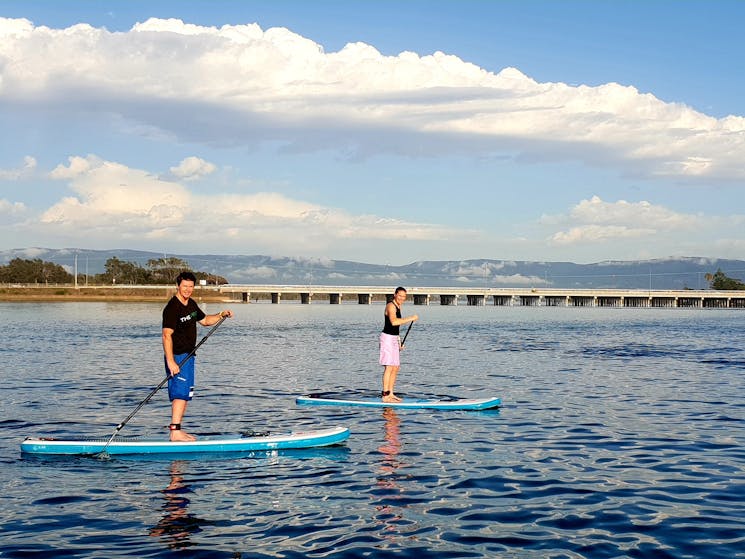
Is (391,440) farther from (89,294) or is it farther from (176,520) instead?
(89,294)

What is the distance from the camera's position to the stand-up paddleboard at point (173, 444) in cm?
1485

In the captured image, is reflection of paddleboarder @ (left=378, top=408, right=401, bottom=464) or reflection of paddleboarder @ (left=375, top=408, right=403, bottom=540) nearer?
reflection of paddleboarder @ (left=375, top=408, right=403, bottom=540)

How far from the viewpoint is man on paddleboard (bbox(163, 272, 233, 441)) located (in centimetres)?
1451

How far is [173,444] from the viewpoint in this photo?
14.9 meters

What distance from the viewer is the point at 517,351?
44.5 m

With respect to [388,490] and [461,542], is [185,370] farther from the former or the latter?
[461,542]

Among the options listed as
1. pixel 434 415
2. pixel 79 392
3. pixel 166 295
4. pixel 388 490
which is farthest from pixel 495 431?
pixel 166 295

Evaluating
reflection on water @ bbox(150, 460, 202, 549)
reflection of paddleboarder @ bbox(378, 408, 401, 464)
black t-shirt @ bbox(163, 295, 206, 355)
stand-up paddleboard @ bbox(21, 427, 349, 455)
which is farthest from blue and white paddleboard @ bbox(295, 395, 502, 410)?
reflection on water @ bbox(150, 460, 202, 549)

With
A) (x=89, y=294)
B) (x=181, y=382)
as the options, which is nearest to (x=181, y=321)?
(x=181, y=382)

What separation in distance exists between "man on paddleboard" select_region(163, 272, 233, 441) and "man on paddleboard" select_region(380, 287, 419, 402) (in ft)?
21.7

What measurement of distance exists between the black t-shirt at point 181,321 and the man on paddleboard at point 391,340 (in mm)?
6818

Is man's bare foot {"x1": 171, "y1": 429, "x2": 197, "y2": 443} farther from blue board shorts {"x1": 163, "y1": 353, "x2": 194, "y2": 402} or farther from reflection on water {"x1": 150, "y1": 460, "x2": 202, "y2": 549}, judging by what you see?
reflection on water {"x1": 150, "y1": 460, "x2": 202, "y2": 549}

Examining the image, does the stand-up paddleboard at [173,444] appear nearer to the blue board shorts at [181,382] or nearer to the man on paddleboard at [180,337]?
the man on paddleboard at [180,337]

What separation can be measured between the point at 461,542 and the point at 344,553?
146 centimetres
